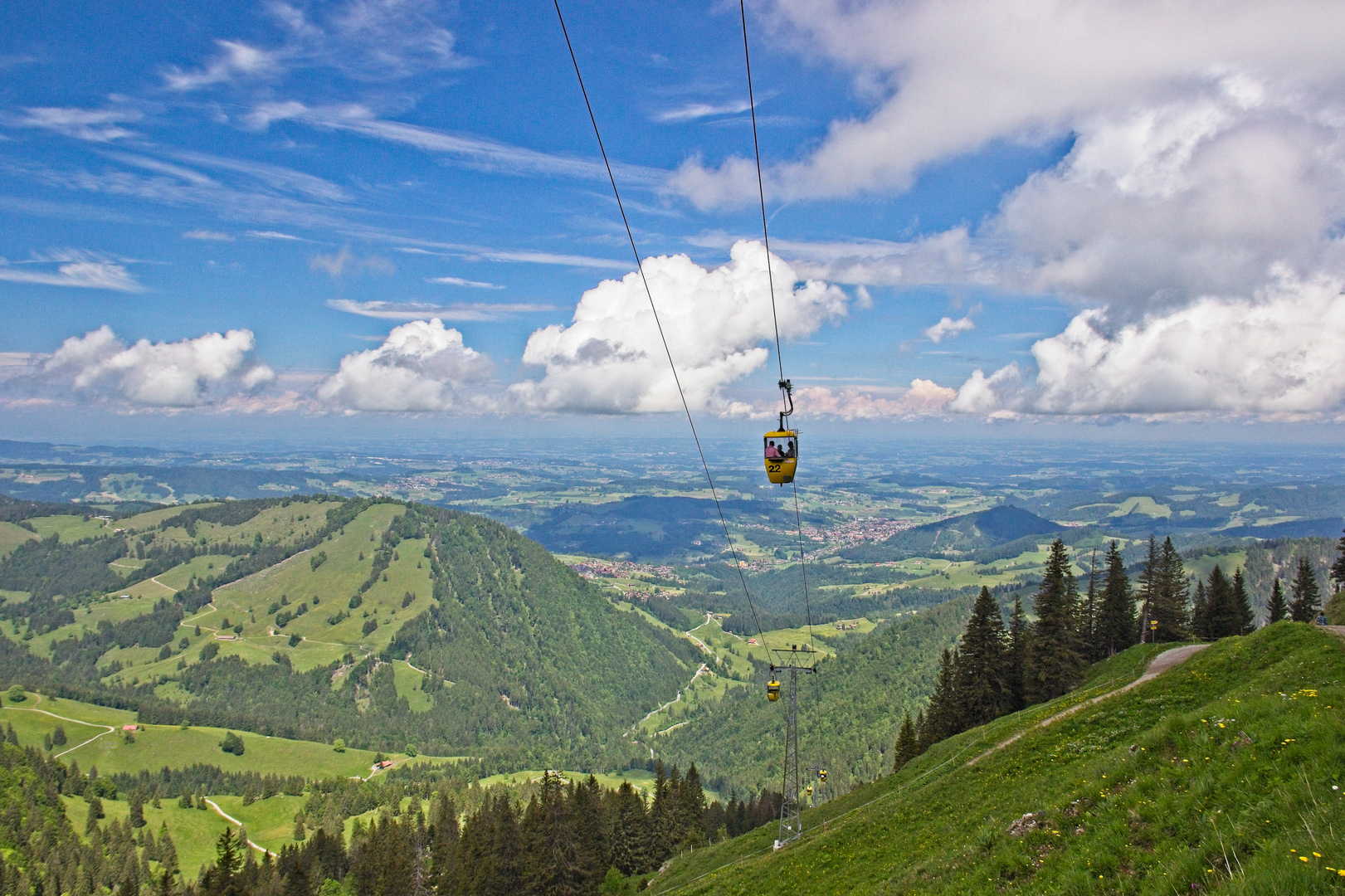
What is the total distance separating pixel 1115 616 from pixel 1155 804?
241 feet

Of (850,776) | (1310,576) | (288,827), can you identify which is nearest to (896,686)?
(850,776)

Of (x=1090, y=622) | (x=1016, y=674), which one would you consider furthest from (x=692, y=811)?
(x=1090, y=622)

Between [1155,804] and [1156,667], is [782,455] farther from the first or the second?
[1156,667]

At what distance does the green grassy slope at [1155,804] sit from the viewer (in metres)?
9.95

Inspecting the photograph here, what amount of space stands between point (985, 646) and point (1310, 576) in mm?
45817

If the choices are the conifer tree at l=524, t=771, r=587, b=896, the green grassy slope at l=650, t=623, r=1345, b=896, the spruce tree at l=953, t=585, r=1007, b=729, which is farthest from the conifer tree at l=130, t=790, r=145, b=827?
the spruce tree at l=953, t=585, r=1007, b=729

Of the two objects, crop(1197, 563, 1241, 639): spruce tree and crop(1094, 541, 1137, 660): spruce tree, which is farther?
crop(1094, 541, 1137, 660): spruce tree

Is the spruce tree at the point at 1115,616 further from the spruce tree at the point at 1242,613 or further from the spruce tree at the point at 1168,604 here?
the spruce tree at the point at 1242,613

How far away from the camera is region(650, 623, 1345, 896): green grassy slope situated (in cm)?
995

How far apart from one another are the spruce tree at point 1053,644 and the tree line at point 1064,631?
89 millimetres

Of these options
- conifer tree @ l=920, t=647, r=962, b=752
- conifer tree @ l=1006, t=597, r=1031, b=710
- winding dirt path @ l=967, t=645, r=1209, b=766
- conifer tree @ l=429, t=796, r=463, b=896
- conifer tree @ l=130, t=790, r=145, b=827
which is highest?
winding dirt path @ l=967, t=645, r=1209, b=766

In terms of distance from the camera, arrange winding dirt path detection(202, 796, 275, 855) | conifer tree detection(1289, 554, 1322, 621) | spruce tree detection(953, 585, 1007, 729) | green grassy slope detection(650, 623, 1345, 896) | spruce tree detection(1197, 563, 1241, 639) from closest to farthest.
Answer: green grassy slope detection(650, 623, 1345, 896), spruce tree detection(953, 585, 1007, 729), conifer tree detection(1289, 554, 1322, 621), spruce tree detection(1197, 563, 1241, 639), winding dirt path detection(202, 796, 275, 855)

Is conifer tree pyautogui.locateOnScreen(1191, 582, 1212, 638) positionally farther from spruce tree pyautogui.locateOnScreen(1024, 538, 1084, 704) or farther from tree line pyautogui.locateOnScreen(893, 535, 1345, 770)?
spruce tree pyautogui.locateOnScreen(1024, 538, 1084, 704)

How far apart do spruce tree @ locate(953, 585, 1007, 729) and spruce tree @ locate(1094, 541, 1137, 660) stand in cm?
1635
